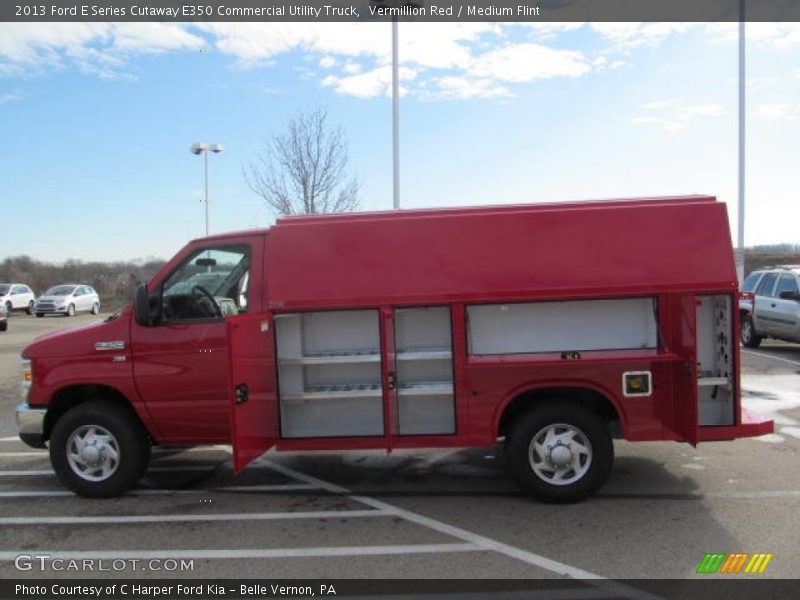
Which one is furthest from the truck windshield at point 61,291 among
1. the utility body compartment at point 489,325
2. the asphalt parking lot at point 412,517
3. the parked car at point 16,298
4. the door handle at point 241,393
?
the door handle at point 241,393

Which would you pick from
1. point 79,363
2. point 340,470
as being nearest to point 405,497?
point 340,470

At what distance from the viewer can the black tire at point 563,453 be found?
5109 mm

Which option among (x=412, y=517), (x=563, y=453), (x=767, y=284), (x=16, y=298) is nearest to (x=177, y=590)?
(x=412, y=517)

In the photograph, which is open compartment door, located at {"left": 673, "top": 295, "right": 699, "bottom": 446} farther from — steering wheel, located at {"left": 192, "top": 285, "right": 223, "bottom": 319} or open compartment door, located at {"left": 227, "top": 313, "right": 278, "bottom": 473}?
steering wheel, located at {"left": 192, "top": 285, "right": 223, "bottom": 319}

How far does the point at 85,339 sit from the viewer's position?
5.58 meters

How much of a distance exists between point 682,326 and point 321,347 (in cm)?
285

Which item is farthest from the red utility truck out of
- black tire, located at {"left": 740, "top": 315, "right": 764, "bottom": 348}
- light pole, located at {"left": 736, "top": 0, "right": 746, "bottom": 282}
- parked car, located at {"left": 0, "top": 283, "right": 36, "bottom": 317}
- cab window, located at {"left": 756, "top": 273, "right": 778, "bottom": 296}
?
parked car, located at {"left": 0, "top": 283, "right": 36, "bottom": 317}

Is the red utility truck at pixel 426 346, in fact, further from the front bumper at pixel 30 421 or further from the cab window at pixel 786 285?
the cab window at pixel 786 285

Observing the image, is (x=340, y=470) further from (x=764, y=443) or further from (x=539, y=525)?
(x=764, y=443)

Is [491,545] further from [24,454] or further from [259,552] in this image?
[24,454]

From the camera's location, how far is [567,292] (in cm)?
508

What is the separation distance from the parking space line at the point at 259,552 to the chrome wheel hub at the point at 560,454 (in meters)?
0.99

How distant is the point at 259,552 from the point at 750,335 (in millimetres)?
14319

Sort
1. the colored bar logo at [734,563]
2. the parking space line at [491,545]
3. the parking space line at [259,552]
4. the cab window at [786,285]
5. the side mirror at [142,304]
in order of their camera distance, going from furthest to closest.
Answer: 1. the cab window at [786,285]
2. the side mirror at [142,304]
3. the parking space line at [259,552]
4. the colored bar logo at [734,563]
5. the parking space line at [491,545]
